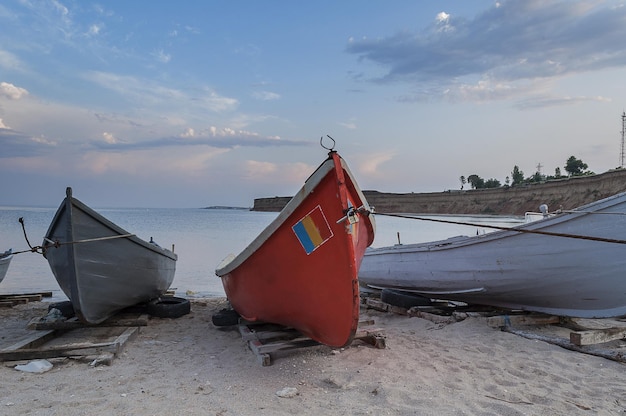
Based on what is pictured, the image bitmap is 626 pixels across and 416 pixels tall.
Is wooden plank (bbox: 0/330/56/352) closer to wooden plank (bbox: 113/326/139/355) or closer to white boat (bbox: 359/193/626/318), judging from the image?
wooden plank (bbox: 113/326/139/355)

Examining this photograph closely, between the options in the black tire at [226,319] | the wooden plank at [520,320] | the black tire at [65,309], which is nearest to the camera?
the wooden plank at [520,320]

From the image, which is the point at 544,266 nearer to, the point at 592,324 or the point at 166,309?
the point at 592,324

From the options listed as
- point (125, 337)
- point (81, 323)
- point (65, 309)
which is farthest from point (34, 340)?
point (65, 309)

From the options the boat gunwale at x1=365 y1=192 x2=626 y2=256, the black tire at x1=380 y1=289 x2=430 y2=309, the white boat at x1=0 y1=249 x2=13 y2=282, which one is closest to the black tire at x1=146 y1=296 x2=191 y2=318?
the black tire at x1=380 y1=289 x2=430 y2=309

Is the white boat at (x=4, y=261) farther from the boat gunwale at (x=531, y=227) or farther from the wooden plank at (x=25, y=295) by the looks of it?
the boat gunwale at (x=531, y=227)

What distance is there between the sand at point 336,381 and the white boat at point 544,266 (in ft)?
2.96

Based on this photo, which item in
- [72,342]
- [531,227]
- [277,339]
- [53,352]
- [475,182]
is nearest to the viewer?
[53,352]

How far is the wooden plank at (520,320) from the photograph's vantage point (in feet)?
19.5

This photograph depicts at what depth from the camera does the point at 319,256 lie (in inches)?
163

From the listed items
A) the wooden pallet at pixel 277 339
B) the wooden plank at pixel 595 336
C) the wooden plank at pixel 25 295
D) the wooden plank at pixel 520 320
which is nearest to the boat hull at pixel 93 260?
the wooden pallet at pixel 277 339

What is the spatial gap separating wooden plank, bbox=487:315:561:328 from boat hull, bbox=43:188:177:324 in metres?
5.19

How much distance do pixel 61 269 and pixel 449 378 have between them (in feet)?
16.2

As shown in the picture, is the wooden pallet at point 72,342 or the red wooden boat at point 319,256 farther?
the wooden pallet at point 72,342

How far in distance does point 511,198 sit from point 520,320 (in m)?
55.8
